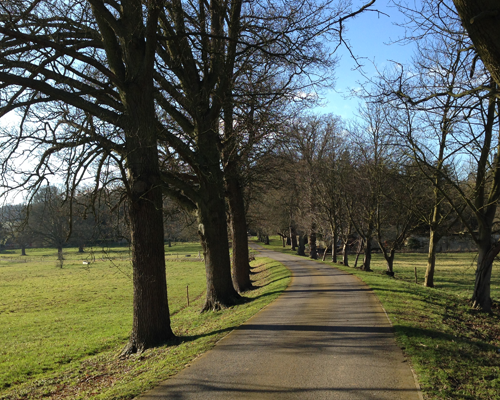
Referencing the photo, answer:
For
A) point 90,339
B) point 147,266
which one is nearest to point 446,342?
point 147,266

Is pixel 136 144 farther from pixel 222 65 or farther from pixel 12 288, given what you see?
pixel 12 288

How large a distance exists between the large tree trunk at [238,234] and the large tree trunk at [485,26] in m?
13.5

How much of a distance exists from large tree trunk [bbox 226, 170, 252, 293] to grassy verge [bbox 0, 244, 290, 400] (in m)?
1.30

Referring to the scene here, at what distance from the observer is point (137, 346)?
9.93 metres

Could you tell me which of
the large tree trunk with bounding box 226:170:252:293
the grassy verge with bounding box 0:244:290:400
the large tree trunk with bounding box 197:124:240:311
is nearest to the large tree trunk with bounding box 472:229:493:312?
the grassy verge with bounding box 0:244:290:400

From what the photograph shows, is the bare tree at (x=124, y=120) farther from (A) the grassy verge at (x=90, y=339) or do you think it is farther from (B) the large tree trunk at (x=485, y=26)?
(B) the large tree trunk at (x=485, y=26)

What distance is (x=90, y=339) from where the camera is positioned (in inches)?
610

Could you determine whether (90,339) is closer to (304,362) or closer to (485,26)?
(304,362)

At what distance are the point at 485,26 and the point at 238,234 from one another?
14.8m

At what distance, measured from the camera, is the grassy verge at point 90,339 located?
26.2ft

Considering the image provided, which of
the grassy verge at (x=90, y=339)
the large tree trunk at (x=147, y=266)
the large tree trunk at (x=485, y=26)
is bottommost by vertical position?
the grassy verge at (x=90, y=339)

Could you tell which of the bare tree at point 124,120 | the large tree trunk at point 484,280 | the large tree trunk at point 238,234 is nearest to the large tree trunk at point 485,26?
the bare tree at point 124,120

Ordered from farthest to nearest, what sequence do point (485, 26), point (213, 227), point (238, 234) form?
point (238, 234) < point (213, 227) < point (485, 26)

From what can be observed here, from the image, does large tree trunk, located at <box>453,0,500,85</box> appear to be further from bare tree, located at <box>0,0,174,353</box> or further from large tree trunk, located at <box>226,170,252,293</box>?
large tree trunk, located at <box>226,170,252,293</box>
